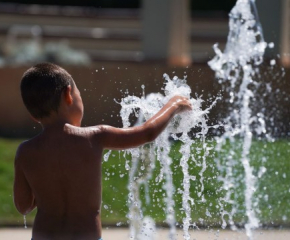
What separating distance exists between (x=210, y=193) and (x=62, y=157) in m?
2.96

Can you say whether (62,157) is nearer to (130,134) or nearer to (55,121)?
(55,121)

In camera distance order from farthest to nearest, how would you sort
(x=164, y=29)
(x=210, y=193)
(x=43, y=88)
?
(x=164, y=29)
(x=210, y=193)
(x=43, y=88)

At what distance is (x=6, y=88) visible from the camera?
35.6 feet

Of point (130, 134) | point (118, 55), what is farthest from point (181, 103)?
point (118, 55)

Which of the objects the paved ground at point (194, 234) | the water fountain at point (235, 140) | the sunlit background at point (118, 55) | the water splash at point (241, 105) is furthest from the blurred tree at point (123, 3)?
the paved ground at point (194, 234)

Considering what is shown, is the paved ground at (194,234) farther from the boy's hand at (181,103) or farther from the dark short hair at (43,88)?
the dark short hair at (43,88)

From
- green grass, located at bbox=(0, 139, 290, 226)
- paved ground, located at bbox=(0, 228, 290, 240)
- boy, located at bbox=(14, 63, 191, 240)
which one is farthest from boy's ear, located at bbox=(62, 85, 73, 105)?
paved ground, located at bbox=(0, 228, 290, 240)

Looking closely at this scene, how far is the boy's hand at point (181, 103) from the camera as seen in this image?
316 cm

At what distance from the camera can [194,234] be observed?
20.1 ft

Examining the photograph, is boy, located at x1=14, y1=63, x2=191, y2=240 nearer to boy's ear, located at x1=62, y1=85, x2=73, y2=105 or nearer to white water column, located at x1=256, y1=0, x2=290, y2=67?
boy's ear, located at x1=62, y1=85, x2=73, y2=105

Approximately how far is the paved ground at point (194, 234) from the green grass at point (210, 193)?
0.37 ft

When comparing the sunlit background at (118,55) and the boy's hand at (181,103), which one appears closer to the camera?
the boy's hand at (181,103)

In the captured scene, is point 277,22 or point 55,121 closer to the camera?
point 55,121

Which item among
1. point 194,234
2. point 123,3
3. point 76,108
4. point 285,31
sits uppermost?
point 123,3
